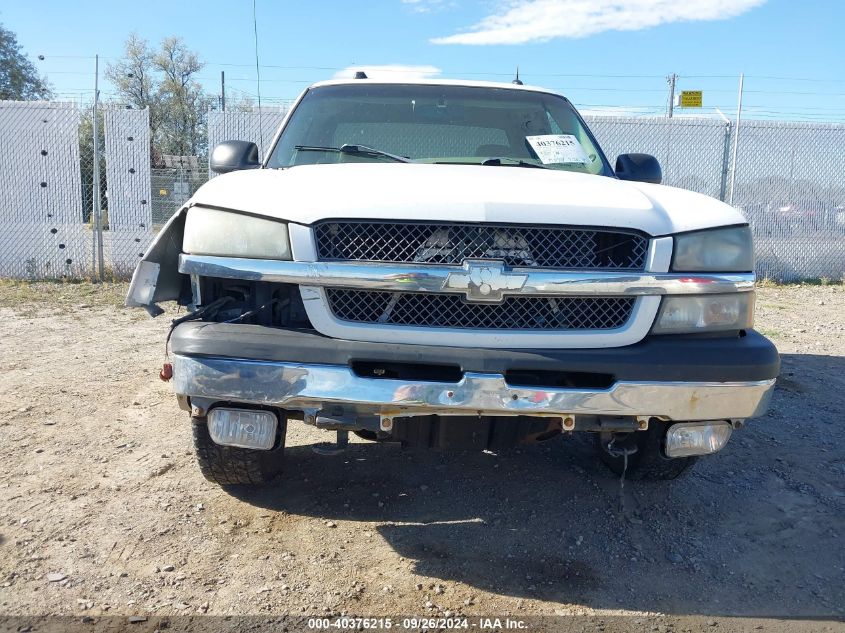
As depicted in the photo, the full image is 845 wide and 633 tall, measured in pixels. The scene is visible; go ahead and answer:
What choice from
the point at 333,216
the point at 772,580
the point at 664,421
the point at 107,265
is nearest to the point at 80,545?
the point at 333,216

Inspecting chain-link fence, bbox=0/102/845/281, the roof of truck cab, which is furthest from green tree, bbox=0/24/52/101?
the roof of truck cab

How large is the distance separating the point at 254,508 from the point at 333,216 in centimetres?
148

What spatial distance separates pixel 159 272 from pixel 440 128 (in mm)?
1840

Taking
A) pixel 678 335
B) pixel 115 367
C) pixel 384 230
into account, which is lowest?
pixel 115 367

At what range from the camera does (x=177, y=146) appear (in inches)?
786

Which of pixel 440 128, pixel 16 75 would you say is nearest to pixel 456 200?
pixel 440 128

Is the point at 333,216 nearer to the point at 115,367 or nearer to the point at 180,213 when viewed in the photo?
the point at 180,213

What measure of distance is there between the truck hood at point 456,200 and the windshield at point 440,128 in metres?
0.77

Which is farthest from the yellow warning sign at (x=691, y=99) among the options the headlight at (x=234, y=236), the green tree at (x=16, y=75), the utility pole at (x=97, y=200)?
the green tree at (x=16, y=75)

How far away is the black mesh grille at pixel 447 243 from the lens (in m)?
2.49

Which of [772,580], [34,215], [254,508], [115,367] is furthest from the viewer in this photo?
[34,215]

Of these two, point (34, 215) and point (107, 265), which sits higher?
point (34, 215)

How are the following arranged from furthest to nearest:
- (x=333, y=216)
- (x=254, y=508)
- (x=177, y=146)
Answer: (x=177, y=146)
(x=254, y=508)
(x=333, y=216)

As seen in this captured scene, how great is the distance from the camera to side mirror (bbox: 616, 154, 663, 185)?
3746mm
